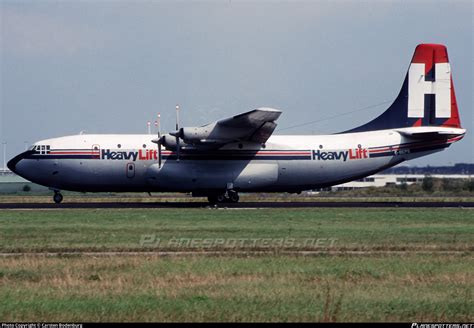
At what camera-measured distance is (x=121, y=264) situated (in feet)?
67.2

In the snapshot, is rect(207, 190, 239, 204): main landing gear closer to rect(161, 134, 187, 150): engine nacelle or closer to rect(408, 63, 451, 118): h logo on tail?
rect(161, 134, 187, 150): engine nacelle

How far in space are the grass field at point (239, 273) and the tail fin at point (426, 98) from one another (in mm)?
18330

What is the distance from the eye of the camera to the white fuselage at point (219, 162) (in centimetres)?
4725

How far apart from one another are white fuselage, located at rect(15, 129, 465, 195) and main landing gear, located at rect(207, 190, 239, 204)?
0.50 metres

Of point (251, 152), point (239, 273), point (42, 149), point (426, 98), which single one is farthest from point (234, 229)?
point (426, 98)

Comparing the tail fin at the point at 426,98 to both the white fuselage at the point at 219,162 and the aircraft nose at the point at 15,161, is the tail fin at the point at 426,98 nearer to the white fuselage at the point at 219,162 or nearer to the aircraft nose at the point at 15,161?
the white fuselage at the point at 219,162

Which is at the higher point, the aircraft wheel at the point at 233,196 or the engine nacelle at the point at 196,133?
the engine nacelle at the point at 196,133

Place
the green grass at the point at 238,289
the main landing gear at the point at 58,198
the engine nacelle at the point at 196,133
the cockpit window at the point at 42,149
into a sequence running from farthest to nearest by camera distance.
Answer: the main landing gear at the point at 58,198, the cockpit window at the point at 42,149, the engine nacelle at the point at 196,133, the green grass at the point at 238,289

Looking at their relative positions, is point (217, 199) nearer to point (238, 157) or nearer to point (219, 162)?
point (219, 162)

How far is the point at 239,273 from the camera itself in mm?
19234

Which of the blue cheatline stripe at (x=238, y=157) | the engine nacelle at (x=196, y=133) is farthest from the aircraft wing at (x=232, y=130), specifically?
the blue cheatline stripe at (x=238, y=157)

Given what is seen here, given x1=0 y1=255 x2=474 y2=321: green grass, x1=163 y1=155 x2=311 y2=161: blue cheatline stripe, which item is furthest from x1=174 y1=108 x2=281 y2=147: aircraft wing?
x1=0 y1=255 x2=474 y2=321: green grass

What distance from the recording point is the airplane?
1854 inches

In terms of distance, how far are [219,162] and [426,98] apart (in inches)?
558
